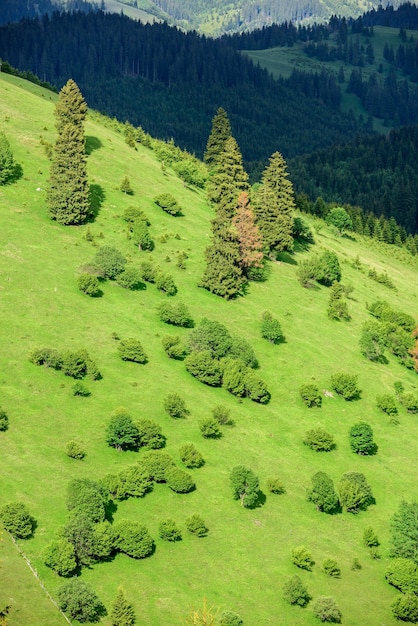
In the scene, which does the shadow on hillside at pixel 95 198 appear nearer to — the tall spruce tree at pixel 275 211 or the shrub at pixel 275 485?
the tall spruce tree at pixel 275 211

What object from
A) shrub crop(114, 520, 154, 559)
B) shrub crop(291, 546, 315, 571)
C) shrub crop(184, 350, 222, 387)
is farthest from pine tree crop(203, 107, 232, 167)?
shrub crop(114, 520, 154, 559)

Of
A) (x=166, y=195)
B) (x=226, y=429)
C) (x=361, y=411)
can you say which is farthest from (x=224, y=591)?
(x=166, y=195)

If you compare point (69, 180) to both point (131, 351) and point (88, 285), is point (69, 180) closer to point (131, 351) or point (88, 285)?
point (88, 285)

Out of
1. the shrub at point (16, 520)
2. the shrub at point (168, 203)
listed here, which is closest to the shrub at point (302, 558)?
the shrub at point (16, 520)

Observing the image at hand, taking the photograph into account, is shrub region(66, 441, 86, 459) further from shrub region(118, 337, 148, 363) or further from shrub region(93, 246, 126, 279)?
shrub region(93, 246, 126, 279)

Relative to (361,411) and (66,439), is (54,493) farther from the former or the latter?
(361,411)

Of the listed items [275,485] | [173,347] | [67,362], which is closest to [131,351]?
[173,347]

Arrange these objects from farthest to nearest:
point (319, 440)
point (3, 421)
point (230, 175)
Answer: point (230, 175) → point (319, 440) → point (3, 421)
